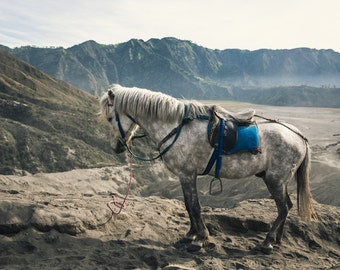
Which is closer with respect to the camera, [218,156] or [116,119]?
[218,156]

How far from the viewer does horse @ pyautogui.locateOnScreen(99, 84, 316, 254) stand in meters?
5.05

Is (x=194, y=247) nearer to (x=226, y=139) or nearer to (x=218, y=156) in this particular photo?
(x=218, y=156)

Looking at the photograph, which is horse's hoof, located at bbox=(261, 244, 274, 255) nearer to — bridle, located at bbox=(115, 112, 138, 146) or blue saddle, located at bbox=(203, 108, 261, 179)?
blue saddle, located at bbox=(203, 108, 261, 179)

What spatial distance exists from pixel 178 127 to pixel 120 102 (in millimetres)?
1089

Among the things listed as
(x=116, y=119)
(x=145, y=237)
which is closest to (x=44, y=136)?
(x=116, y=119)

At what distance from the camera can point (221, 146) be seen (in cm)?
502

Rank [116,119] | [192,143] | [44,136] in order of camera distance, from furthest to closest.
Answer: [44,136], [116,119], [192,143]

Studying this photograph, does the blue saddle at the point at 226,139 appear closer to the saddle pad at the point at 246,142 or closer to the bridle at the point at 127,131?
the saddle pad at the point at 246,142

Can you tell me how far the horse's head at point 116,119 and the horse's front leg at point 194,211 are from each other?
1.23 meters

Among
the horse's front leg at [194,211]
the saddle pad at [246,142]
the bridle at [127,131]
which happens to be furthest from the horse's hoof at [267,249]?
the bridle at [127,131]

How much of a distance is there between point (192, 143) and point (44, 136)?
2255cm

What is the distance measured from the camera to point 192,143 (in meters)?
5.02

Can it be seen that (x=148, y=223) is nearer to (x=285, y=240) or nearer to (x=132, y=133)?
(x=132, y=133)

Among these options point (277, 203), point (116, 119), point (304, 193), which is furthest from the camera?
point (304, 193)
